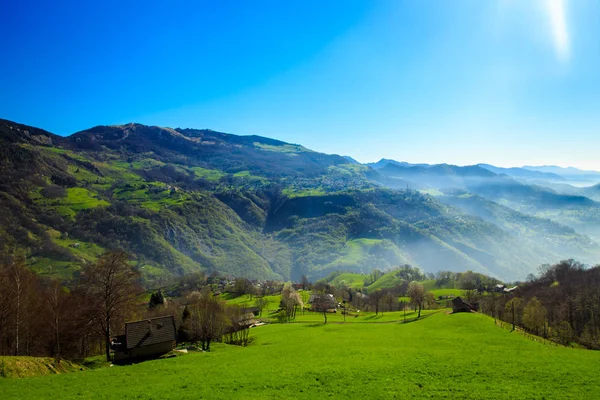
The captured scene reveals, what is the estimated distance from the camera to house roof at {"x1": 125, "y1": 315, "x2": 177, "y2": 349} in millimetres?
42312

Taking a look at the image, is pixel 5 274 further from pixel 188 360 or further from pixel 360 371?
pixel 360 371

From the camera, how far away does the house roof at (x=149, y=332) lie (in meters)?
42.3

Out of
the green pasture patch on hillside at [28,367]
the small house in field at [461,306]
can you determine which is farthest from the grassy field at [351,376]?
the small house in field at [461,306]

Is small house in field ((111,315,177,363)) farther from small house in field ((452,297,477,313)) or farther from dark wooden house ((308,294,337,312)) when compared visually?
small house in field ((452,297,477,313))

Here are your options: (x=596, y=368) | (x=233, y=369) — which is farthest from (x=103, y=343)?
(x=596, y=368)

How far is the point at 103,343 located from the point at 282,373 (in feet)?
134

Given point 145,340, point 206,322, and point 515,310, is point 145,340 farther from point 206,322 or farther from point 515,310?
point 515,310

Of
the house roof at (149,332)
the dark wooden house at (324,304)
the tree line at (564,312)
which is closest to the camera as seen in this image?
the house roof at (149,332)

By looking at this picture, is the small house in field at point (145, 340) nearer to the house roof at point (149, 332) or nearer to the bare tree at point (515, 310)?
the house roof at point (149, 332)

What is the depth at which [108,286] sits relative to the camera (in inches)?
1544

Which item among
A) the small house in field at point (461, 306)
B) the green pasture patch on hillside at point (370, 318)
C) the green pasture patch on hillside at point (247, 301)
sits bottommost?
the green pasture patch on hillside at point (247, 301)

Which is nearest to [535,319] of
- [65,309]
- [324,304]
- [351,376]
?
[324,304]

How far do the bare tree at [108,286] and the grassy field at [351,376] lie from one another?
34.8 feet

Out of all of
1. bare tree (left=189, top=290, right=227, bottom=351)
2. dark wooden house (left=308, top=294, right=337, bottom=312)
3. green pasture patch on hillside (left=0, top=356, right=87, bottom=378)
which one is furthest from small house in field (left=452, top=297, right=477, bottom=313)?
green pasture patch on hillside (left=0, top=356, right=87, bottom=378)
